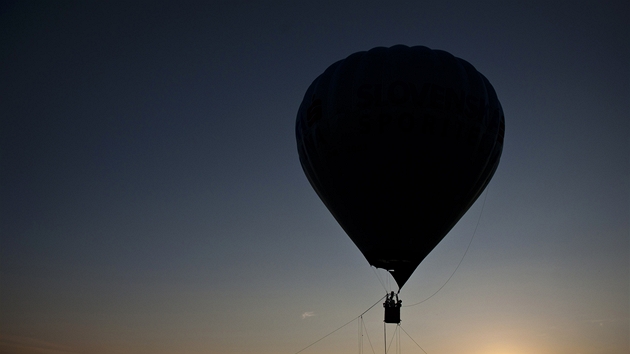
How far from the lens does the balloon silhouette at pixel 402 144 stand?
18.2 metres

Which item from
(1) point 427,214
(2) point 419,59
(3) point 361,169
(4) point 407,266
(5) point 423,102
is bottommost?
(4) point 407,266

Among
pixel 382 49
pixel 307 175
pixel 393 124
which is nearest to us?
pixel 393 124

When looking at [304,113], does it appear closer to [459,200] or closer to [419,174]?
[419,174]

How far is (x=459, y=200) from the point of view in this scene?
62.4ft

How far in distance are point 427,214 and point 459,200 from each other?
48.2 inches

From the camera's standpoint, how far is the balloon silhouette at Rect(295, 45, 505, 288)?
18.2 metres

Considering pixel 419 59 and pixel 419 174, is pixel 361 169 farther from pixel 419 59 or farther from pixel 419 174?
pixel 419 59

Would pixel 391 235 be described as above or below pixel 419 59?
below

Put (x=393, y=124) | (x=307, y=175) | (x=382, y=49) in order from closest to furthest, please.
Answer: (x=393, y=124)
(x=382, y=49)
(x=307, y=175)

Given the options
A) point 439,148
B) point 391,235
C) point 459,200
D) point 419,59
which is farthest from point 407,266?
point 419,59

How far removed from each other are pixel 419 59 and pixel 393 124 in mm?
2363

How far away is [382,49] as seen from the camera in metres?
19.4

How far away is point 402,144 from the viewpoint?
Result: 717 inches

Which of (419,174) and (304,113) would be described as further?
(304,113)
